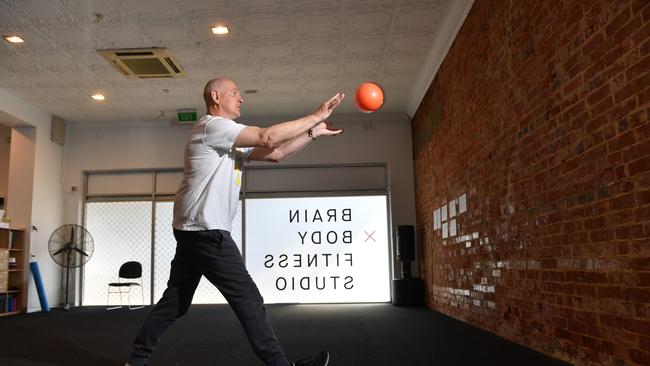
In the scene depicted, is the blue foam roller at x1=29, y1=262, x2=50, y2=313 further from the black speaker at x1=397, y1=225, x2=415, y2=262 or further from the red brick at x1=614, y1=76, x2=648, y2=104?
the red brick at x1=614, y1=76, x2=648, y2=104

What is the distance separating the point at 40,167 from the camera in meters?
8.70

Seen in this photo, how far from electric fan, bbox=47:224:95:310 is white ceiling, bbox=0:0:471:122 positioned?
1.89 meters

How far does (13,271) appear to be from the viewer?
820 cm

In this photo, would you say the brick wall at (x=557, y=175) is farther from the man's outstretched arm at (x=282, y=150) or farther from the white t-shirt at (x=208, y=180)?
the white t-shirt at (x=208, y=180)

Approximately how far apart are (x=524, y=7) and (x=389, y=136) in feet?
18.1

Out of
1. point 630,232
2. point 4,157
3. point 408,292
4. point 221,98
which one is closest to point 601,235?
point 630,232

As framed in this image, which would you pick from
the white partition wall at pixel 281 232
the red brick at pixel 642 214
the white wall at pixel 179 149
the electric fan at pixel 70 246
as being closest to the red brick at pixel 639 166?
the red brick at pixel 642 214

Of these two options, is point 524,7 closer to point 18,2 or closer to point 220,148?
point 220,148

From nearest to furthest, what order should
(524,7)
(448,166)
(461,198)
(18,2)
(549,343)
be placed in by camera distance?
(549,343), (524,7), (18,2), (461,198), (448,166)

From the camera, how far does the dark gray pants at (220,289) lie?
8.26ft

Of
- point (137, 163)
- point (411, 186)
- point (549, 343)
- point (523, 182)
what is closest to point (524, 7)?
point (523, 182)

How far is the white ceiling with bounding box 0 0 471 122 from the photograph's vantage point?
5469 mm

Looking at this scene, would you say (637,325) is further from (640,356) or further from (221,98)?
(221,98)

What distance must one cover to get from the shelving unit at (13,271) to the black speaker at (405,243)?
217 inches
